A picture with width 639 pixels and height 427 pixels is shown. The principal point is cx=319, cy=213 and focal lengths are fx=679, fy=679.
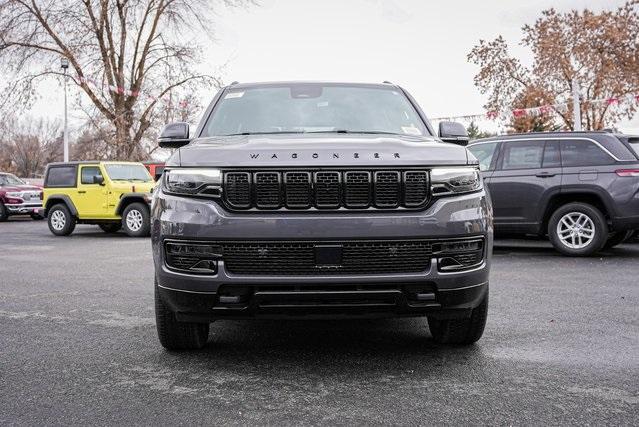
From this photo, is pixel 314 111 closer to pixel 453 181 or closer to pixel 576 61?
pixel 453 181

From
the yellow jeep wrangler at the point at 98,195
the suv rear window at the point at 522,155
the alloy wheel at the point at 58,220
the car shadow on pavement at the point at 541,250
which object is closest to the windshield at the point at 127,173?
the yellow jeep wrangler at the point at 98,195

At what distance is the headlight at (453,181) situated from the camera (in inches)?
147

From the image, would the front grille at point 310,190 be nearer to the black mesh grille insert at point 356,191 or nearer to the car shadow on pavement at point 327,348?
the black mesh grille insert at point 356,191

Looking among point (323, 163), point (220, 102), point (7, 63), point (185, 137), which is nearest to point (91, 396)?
point (323, 163)

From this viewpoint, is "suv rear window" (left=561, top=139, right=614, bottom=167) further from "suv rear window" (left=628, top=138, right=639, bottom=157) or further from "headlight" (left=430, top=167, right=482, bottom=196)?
"headlight" (left=430, top=167, right=482, bottom=196)

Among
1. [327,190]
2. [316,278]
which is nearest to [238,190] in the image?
[327,190]

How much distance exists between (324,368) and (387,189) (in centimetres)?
111

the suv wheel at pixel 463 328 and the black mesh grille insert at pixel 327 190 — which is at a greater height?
the black mesh grille insert at pixel 327 190

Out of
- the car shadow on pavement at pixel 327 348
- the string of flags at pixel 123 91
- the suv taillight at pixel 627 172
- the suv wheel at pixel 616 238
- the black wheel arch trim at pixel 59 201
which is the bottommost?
the suv wheel at pixel 616 238

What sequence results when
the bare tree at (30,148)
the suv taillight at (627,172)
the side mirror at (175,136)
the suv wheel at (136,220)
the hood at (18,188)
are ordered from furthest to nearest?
the bare tree at (30,148)
the hood at (18,188)
the suv wheel at (136,220)
the suv taillight at (627,172)
the side mirror at (175,136)

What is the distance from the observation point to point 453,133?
490 centimetres

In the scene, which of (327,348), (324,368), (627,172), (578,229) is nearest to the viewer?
(324,368)

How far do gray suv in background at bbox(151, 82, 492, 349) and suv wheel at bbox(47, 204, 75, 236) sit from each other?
12.5 m

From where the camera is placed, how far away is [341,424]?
9.97ft
